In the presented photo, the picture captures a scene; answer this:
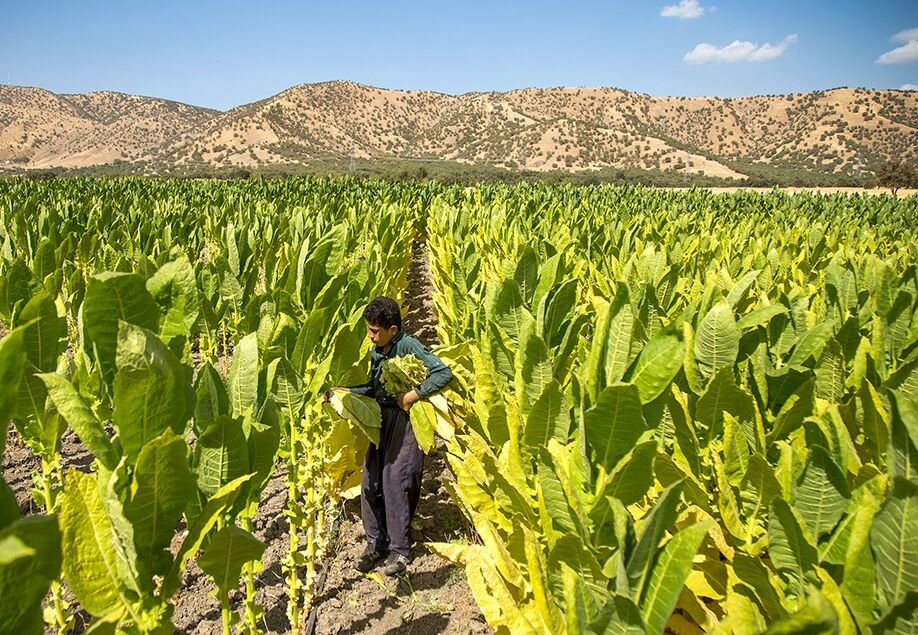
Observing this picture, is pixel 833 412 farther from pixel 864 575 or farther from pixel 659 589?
pixel 659 589

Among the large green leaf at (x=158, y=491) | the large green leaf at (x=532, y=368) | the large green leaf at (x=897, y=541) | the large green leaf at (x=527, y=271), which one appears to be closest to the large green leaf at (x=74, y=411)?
the large green leaf at (x=158, y=491)

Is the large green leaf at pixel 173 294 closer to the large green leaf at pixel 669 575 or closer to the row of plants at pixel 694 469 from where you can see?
the row of plants at pixel 694 469

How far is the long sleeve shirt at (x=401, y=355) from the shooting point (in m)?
2.99

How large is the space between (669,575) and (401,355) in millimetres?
2161

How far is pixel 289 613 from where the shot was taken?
98.4 inches

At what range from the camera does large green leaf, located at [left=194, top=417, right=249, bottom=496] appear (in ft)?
4.87

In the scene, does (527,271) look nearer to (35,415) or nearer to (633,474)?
(633,474)

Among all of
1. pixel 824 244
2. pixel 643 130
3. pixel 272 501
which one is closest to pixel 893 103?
pixel 643 130

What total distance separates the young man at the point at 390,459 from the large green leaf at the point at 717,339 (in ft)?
4.13

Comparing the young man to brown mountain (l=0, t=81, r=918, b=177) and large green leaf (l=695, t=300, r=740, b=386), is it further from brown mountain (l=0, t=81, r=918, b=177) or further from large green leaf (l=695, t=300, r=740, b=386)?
brown mountain (l=0, t=81, r=918, b=177)

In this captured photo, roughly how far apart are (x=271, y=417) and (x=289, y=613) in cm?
127

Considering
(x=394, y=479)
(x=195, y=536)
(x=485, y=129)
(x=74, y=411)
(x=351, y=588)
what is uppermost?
(x=485, y=129)

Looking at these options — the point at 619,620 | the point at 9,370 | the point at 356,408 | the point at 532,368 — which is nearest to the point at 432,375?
the point at 356,408

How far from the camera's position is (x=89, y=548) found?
1.30m
